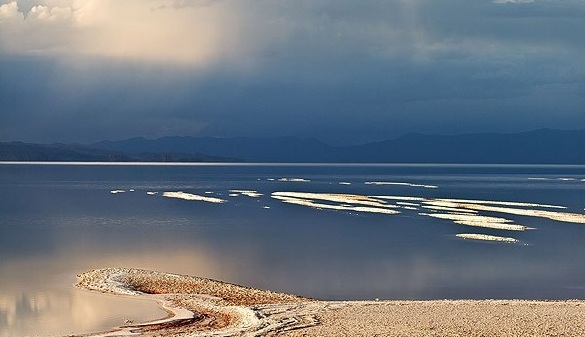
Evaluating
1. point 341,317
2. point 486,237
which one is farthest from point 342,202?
point 341,317

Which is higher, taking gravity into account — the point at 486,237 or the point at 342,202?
the point at 486,237

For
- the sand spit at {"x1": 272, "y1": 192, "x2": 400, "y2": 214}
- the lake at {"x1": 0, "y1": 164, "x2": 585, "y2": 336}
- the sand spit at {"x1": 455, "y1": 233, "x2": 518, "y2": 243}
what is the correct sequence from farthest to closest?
the sand spit at {"x1": 272, "y1": 192, "x2": 400, "y2": 214} → the sand spit at {"x1": 455, "y1": 233, "x2": 518, "y2": 243} → the lake at {"x1": 0, "y1": 164, "x2": 585, "y2": 336}

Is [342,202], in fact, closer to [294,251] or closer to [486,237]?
[486,237]

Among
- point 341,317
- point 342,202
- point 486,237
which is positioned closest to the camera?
point 341,317

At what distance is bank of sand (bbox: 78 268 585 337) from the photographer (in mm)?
22406

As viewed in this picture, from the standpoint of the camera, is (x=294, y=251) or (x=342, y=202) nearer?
(x=294, y=251)

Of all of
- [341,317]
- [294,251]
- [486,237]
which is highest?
[341,317]

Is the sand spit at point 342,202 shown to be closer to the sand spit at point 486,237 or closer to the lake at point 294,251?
the lake at point 294,251

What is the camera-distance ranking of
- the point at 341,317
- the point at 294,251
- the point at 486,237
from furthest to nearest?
the point at 486,237
the point at 294,251
the point at 341,317

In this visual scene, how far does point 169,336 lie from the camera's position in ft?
73.1

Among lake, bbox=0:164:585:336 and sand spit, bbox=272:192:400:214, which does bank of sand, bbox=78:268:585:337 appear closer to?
lake, bbox=0:164:585:336

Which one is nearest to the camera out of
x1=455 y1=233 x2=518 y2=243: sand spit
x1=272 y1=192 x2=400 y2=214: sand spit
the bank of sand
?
the bank of sand

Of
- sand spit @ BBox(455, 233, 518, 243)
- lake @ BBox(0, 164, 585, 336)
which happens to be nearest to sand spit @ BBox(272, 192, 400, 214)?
lake @ BBox(0, 164, 585, 336)

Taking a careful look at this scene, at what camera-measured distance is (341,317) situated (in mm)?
24594
